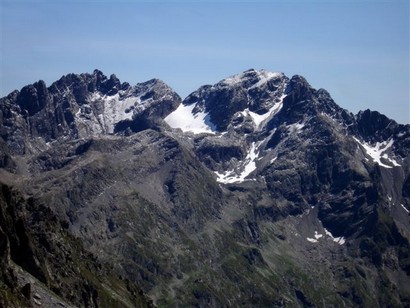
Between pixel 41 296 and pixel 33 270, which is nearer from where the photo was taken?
pixel 41 296

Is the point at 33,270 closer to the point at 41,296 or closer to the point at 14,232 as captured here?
the point at 14,232

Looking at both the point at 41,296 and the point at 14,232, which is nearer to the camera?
the point at 41,296

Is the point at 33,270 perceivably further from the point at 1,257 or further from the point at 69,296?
the point at 1,257

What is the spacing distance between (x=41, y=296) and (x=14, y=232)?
2132cm

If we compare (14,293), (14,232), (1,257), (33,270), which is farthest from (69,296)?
(14,293)

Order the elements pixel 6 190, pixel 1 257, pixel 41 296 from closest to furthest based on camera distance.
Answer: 1. pixel 1 257
2. pixel 41 296
3. pixel 6 190

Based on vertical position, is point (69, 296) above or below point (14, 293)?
below

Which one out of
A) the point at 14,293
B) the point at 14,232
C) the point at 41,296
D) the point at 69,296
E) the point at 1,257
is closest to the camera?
the point at 14,293

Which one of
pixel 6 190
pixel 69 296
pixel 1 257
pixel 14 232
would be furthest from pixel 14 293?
pixel 69 296

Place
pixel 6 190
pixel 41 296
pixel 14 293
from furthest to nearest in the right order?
pixel 6 190
pixel 41 296
pixel 14 293

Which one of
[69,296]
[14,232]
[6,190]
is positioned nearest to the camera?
[14,232]

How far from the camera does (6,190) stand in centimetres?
17138

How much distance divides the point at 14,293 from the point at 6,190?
191 ft

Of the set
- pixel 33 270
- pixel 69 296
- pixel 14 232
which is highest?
pixel 14 232
